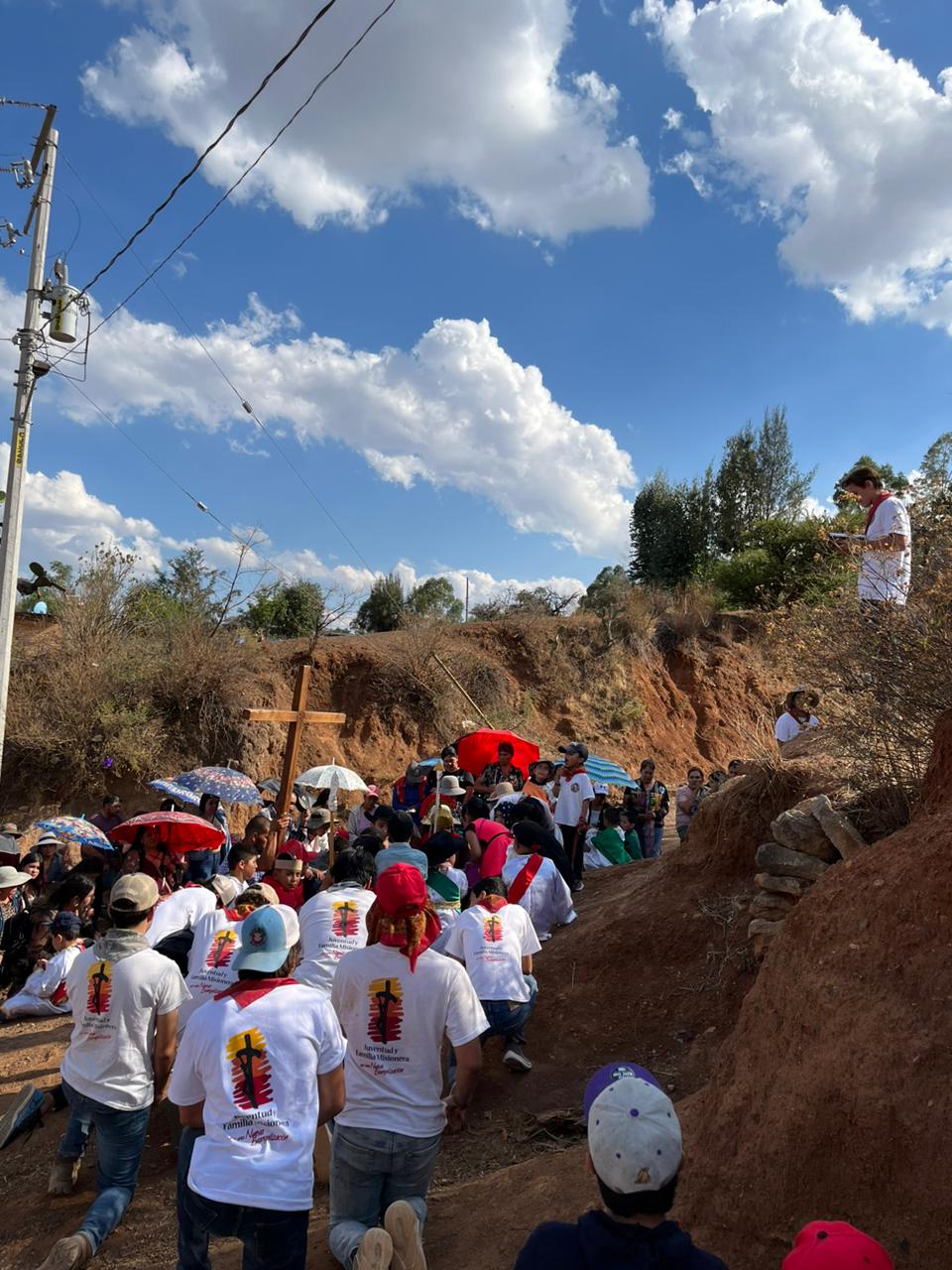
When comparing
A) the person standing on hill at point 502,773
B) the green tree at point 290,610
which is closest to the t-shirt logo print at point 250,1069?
the person standing on hill at point 502,773

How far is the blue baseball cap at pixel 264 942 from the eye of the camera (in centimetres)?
325

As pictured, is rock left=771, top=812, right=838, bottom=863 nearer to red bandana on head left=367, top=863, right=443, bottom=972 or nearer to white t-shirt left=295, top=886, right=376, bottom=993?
white t-shirt left=295, top=886, right=376, bottom=993

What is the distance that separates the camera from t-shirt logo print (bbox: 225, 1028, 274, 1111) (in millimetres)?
3061

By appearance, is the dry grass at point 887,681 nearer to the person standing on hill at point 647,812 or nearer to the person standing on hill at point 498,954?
the person standing on hill at point 498,954

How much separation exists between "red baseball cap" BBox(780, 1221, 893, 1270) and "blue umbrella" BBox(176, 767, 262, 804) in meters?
9.21

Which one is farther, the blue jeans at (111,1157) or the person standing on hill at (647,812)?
the person standing on hill at (647,812)

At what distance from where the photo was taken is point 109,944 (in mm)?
Result: 4375

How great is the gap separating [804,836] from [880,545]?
211cm

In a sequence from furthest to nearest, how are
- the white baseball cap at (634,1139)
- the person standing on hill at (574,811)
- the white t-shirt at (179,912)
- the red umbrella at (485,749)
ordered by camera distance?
the red umbrella at (485,749)
the person standing on hill at (574,811)
the white t-shirt at (179,912)
the white baseball cap at (634,1139)

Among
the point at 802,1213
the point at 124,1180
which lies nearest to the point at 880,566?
the point at 802,1213

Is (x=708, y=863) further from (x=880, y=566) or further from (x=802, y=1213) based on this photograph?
(x=802, y=1213)

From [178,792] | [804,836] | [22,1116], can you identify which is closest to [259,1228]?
[804,836]

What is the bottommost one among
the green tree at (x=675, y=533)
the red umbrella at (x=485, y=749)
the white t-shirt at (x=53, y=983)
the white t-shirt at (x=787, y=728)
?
the white t-shirt at (x=53, y=983)

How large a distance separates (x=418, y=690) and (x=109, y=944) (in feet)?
61.0
